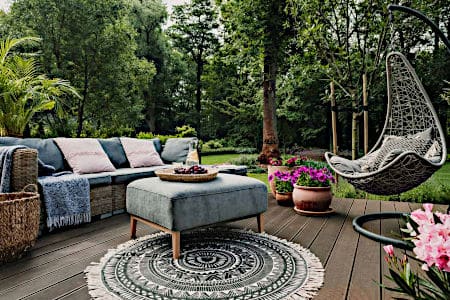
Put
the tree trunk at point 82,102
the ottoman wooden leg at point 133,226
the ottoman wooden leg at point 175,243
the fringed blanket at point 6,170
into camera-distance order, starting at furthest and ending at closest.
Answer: the tree trunk at point 82,102 → the ottoman wooden leg at point 133,226 → the fringed blanket at point 6,170 → the ottoman wooden leg at point 175,243

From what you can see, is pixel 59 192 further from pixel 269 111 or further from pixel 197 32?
pixel 197 32

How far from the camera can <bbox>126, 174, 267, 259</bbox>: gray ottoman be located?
2234 mm

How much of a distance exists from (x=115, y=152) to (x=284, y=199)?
204 centimetres

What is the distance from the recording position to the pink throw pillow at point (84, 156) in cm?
338

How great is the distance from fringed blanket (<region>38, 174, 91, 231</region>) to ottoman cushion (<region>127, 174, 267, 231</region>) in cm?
66

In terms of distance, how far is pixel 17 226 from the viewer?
2.17m

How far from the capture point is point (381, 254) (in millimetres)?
2332

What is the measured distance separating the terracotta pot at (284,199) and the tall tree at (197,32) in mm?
9017

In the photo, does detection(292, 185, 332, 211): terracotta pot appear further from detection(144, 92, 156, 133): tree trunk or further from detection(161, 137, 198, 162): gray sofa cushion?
detection(144, 92, 156, 133): tree trunk

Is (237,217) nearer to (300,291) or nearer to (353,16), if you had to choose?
(300,291)

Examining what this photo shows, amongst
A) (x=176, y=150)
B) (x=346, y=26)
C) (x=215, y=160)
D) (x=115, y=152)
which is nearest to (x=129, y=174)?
(x=115, y=152)

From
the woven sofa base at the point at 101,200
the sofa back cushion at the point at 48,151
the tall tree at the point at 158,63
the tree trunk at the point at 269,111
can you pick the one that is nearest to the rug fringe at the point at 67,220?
the woven sofa base at the point at 101,200

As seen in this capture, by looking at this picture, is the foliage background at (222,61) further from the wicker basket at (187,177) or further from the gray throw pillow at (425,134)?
the wicker basket at (187,177)

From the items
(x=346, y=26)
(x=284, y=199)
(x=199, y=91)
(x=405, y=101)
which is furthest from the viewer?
(x=199, y=91)
